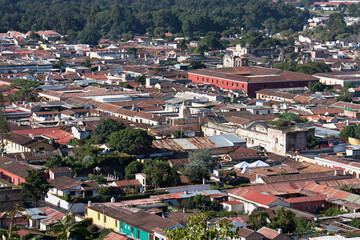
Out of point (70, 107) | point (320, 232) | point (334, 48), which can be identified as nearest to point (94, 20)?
point (334, 48)

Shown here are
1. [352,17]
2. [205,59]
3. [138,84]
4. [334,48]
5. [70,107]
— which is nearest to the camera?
[70,107]

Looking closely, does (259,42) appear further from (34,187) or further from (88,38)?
(34,187)

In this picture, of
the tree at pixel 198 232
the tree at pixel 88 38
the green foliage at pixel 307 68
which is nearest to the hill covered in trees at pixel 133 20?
the tree at pixel 88 38

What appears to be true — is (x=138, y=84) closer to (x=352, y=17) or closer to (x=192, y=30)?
(x=192, y=30)

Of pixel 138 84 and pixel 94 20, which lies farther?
pixel 94 20

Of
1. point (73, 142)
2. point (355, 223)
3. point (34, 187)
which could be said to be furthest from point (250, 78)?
point (355, 223)
